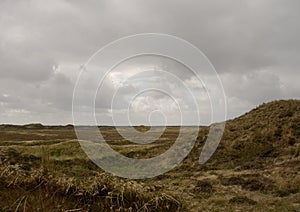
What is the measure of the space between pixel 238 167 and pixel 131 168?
33.7 feet

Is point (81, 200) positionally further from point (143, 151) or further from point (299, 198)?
point (143, 151)

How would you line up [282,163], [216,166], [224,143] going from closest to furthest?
[282,163]
[216,166]
[224,143]

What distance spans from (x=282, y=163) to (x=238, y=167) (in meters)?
2.97

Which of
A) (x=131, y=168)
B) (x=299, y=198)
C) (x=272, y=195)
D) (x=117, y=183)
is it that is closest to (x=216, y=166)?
(x=131, y=168)

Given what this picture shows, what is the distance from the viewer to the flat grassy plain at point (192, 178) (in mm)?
5355

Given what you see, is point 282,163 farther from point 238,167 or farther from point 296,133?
point 296,133

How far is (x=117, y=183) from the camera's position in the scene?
19.4 ft

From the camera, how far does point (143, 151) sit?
35719 mm

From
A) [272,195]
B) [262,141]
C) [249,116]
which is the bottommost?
[272,195]

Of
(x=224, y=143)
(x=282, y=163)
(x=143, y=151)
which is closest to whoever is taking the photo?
(x=282, y=163)

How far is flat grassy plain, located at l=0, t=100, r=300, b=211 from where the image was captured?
17.6 ft

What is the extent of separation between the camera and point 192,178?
73.5 ft

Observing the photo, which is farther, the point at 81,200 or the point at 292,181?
the point at 292,181

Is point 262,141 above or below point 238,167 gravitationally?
above
